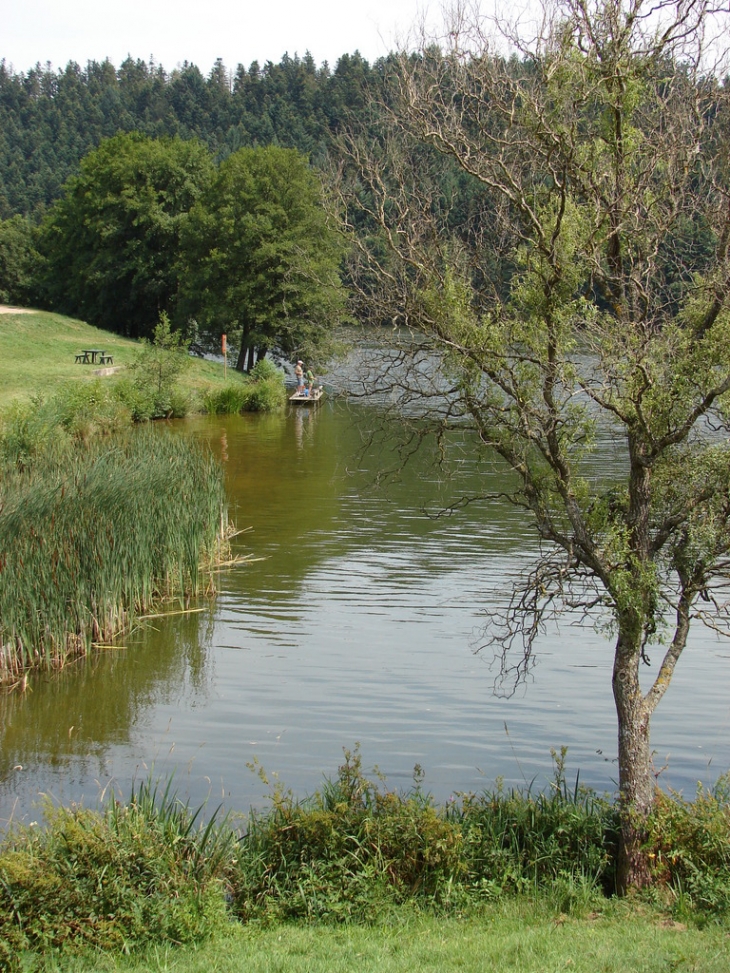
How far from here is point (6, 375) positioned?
114 ft

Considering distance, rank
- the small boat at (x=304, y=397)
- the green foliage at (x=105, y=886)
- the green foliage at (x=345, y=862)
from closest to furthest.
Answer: the green foliage at (x=105, y=886), the green foliage at (x=345, y=862), the small boat at (x=304, y=397)

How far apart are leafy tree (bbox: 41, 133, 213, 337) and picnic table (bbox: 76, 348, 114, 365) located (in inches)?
556

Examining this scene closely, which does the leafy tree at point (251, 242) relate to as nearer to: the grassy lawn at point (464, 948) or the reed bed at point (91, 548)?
the reed bed at point (91, 548)

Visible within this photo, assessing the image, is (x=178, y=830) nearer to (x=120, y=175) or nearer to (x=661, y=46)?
(x=661, y=46)

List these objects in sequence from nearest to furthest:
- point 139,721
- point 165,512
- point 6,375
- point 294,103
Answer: point 139,721
point 165,512
point 6,375
point 294,103

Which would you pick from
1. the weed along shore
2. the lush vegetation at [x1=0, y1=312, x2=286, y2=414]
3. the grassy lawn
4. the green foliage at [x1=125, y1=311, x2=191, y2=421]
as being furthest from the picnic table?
the grassy lawn

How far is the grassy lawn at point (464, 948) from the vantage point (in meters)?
5.32

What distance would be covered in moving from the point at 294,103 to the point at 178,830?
118761 mm

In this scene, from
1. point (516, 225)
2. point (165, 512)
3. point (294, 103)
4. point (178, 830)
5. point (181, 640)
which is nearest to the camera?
point (178, 830)

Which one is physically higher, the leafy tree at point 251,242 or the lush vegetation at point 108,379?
the leafy tree at point 251,242

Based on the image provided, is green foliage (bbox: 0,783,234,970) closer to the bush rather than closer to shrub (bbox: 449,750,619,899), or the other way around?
shrub (bbox: 449,750,619,899)

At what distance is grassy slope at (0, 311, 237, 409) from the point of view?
3369 cm

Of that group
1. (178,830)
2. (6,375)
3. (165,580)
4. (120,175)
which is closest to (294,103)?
(120,175)

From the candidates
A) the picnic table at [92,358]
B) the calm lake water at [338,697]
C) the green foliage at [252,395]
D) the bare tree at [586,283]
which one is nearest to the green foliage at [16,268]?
the picnic table at [92,358]
